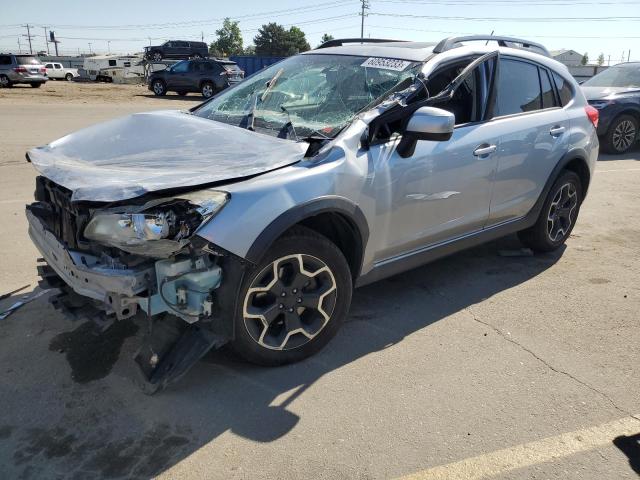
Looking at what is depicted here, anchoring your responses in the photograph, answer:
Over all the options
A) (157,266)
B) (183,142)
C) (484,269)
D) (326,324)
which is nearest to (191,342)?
(157,266)

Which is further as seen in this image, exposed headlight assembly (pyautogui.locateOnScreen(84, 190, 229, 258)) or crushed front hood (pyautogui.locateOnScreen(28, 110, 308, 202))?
crushed front hood (pyautogui.locateOnScreen(28, 110, 308, 202))

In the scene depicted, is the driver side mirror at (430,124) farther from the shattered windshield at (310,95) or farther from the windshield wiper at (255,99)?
the windshield wiper at (255,99)

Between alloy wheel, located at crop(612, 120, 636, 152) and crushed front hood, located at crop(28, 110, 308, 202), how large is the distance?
32.9 ft

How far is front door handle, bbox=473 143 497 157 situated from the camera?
4035 millimetres

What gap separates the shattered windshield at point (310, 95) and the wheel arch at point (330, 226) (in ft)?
1.67

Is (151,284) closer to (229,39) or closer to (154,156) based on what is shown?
(154,156)

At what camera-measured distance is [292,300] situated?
127 inches

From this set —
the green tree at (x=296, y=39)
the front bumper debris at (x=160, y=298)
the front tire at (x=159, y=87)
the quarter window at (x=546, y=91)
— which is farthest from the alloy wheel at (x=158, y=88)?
the green tree at (x=296, y=39)

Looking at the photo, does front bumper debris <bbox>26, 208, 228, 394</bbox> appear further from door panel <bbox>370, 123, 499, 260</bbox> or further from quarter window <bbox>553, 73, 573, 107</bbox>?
quarter window <bbox>553, 73, 573, 107</bbox>

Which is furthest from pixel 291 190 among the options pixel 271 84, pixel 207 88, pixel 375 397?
pixel 207 88

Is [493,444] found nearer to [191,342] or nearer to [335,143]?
[191,342]

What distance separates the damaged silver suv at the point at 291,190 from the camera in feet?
9.09

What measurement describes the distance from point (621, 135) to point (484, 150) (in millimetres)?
8850

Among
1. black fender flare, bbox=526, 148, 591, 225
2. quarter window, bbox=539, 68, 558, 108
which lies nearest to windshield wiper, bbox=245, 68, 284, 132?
quarter window, bbox=539, 68, 558, 108
